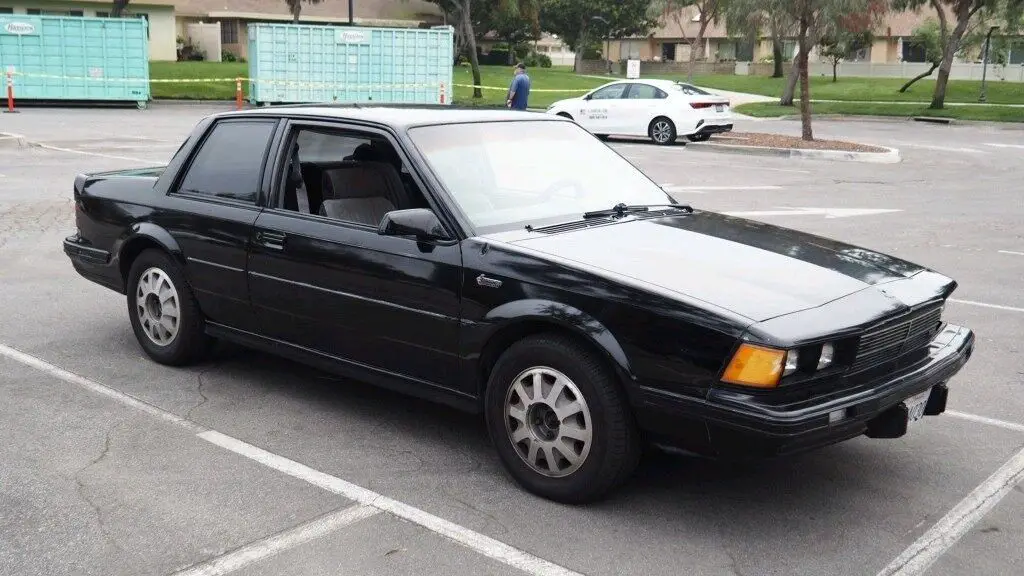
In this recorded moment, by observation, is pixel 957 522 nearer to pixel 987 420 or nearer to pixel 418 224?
pixel 987 420

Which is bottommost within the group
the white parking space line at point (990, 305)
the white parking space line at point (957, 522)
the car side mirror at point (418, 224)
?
the white parking space line at point (957, 522)

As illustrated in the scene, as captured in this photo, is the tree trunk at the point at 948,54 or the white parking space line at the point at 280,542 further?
the tree trunk at the point at 948,54

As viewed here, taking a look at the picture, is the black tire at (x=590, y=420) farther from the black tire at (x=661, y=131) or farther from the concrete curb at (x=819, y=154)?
the black tire at (x=661, y=131)

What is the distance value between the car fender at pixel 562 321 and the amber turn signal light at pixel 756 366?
412mm

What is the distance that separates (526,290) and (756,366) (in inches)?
40.4

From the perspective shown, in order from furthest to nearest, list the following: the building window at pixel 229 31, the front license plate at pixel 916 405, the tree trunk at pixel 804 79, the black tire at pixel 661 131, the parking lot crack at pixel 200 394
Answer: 1. the building window at pixel 229 31
2. the black tire at pixel 661 131
3. the tree trunk at pixel 804 79
4. the parking lot crack at pixel 200 394
5. the front license plate at pixel 916 405

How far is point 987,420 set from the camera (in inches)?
224

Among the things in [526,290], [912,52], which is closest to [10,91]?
[526,290]

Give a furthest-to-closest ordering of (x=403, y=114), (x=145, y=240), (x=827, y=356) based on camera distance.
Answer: (x=145, y=240), (x=403, y=114), (x=827, y=356)

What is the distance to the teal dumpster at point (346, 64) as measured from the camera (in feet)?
119

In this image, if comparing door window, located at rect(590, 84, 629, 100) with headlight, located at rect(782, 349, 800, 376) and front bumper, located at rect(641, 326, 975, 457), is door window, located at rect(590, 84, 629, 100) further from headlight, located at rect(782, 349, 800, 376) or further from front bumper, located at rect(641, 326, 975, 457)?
headlight, located at rect(782, 349, 800, 376)

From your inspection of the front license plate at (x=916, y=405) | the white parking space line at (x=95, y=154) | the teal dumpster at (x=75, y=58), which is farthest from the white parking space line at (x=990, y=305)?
the teal dumpster at (x=75, y=58)

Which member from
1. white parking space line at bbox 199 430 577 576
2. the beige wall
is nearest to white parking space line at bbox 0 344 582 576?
white parking space line at bbox 199 430 577 576

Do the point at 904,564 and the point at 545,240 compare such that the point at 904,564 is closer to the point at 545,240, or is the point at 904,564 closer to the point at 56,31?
the point at 545,240
